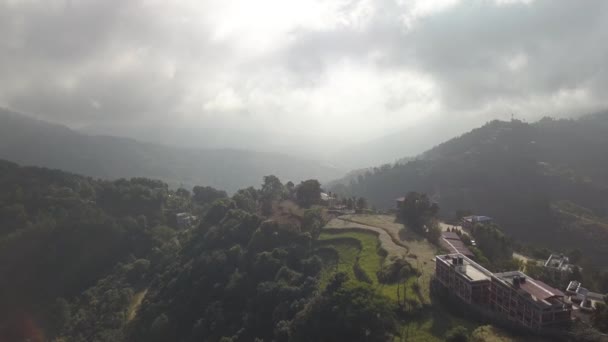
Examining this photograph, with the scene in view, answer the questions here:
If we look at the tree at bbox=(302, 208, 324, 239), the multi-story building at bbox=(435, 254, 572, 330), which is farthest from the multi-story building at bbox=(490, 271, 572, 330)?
the tree at bbox=(302, 208, 324, 239)

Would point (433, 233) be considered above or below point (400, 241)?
above

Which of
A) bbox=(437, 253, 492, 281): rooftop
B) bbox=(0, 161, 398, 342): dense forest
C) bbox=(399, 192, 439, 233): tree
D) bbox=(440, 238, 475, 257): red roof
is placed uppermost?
bbox=(399, 192, 439, 233): tree

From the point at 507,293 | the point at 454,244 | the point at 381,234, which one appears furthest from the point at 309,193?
the point at 507,293

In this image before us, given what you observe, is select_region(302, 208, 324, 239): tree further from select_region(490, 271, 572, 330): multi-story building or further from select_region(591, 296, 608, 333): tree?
select_region(591, 296, 608, 333): tree

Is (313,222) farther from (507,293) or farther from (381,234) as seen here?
(507,293)

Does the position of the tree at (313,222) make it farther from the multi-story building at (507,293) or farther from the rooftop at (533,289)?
the rooftop at (533,289)

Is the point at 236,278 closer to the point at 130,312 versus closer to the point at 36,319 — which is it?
the point at 130,312

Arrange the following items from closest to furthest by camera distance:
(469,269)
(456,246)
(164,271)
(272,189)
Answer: (469,269), (456,246), (164,271), (272,189)
